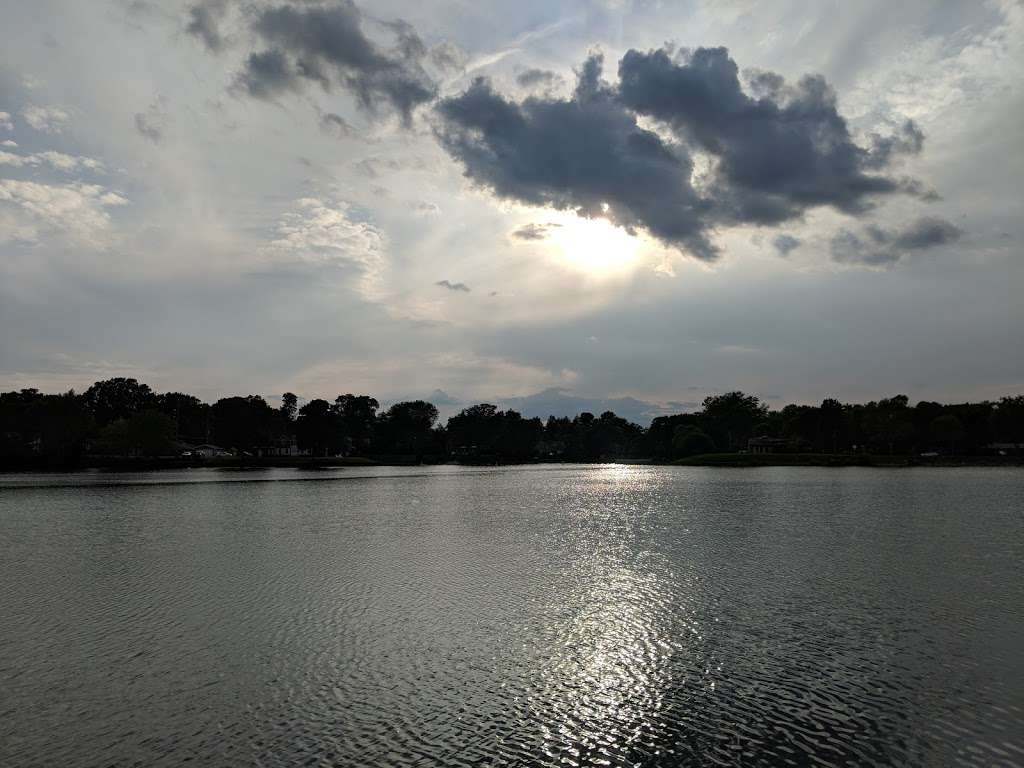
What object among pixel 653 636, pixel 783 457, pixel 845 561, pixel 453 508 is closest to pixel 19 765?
pixel 653 636

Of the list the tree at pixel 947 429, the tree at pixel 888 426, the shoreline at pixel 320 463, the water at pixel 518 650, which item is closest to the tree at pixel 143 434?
the shoreline at pixel 320 463

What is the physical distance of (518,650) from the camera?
60.4 ft

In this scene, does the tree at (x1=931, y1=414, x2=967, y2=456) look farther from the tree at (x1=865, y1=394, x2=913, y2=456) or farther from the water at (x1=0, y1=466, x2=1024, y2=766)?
the water at (x1=0, y1=466, x2=1024, y2=766)

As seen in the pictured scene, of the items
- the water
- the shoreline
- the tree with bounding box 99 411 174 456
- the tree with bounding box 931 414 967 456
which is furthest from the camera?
the tree with bounding box 931 414 967 456

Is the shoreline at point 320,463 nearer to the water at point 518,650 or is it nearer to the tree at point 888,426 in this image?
the tree at point 888,426

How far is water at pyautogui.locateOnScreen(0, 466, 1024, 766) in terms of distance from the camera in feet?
41.7

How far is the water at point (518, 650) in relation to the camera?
12.7 m

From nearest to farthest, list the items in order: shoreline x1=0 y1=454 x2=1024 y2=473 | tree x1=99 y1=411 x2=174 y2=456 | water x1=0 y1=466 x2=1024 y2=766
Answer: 1. water x1=0 y1=466 x2=1024 y2=766
2. shoreline x1=0 y1=454 x2=1024 y2=473
3. tree x1=99 y1=411 x2=174 y2=456

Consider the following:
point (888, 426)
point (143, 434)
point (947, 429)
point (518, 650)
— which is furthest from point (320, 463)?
point (518, 650)

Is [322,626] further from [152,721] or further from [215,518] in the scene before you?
[215,518]

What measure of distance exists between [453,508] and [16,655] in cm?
4583

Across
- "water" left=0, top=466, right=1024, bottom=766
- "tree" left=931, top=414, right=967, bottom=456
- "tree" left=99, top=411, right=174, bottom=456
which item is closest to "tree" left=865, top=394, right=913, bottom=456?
"tree" left=931, top=414, right=967, bottom=456

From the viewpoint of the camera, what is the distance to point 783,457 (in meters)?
191

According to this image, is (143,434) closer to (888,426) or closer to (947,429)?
(888,426)
